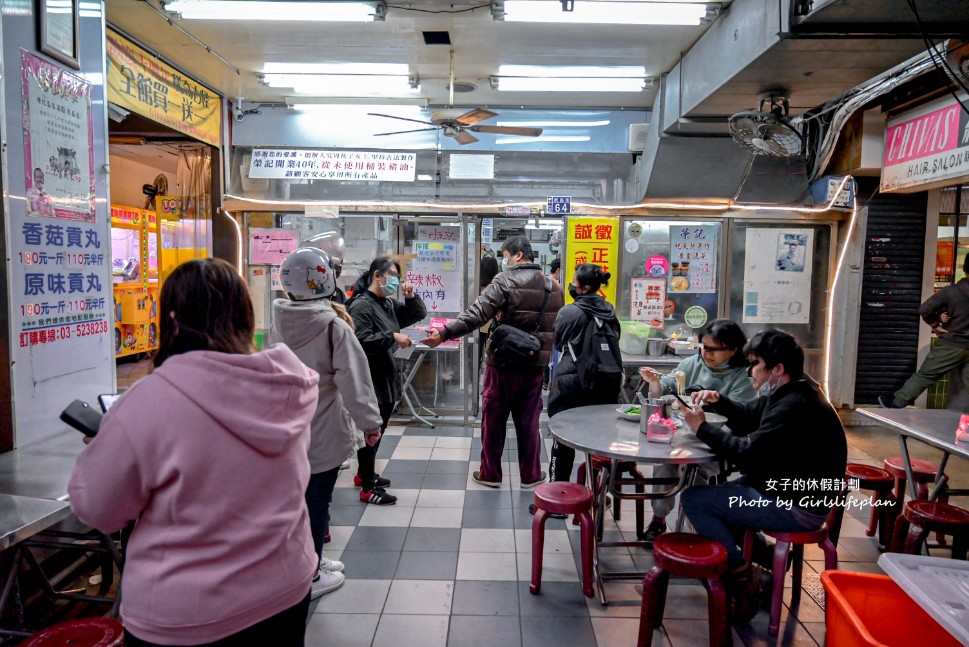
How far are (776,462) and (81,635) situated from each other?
273 cm

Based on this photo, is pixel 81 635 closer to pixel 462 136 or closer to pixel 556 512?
pixel 556 512

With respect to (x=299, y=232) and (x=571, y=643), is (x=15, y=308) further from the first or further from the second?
(x=299, y=232)

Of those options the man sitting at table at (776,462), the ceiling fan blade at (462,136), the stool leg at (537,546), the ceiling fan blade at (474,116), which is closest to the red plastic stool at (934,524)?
the man sitting at table at (776,462)

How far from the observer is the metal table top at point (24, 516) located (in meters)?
1.86

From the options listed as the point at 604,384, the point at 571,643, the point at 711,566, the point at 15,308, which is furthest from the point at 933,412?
the point at 15,308

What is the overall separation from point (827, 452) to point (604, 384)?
62.4 inches

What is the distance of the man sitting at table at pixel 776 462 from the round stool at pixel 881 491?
119cm

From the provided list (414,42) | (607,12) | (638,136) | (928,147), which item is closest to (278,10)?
(414,42)

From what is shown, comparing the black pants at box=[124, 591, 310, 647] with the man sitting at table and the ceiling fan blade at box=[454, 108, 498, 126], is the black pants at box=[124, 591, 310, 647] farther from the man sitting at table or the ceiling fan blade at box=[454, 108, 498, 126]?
the ceiling fan blade at box=[454, 108, 498, 126]

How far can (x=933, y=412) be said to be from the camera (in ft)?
12.6

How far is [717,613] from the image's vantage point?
8.17 feet

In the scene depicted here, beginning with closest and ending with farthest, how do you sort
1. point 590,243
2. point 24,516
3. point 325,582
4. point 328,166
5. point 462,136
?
point 24,516 < point 325,582 < point 462,136 < point 590,243 < point 328,166

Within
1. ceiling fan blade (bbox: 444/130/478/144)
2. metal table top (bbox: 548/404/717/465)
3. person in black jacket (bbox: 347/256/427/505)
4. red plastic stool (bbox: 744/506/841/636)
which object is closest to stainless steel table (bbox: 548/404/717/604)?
metal table top (bbox: 548/404/717/465)

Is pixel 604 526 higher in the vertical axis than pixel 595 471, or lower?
lower
